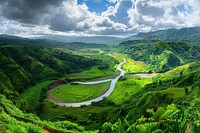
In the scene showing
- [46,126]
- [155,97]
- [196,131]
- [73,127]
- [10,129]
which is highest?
[196,131]

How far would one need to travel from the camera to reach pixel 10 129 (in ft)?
89.8

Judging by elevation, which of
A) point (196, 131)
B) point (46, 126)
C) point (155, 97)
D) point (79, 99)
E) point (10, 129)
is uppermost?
point (196, 131)

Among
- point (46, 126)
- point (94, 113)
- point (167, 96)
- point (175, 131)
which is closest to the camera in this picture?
point (175, 131)

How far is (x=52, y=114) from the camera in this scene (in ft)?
485

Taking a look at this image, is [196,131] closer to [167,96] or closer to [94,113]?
[167,96]

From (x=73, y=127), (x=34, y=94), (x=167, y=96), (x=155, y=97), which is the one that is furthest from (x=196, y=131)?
(x=34, y=94)

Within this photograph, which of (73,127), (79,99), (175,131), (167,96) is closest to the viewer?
(175,131)

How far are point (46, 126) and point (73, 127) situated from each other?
793 cm

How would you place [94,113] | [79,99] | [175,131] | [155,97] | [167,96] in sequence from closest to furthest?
[175,131] → [167,96] → [155,97] → [94,113] → [79,99]

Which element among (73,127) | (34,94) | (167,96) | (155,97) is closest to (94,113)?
(155,97)

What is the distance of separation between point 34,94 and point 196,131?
615ft

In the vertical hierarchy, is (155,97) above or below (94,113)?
above

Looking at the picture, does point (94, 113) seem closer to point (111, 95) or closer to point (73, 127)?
point (111, 95)

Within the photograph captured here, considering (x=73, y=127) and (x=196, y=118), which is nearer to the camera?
(x=196, y=118)
